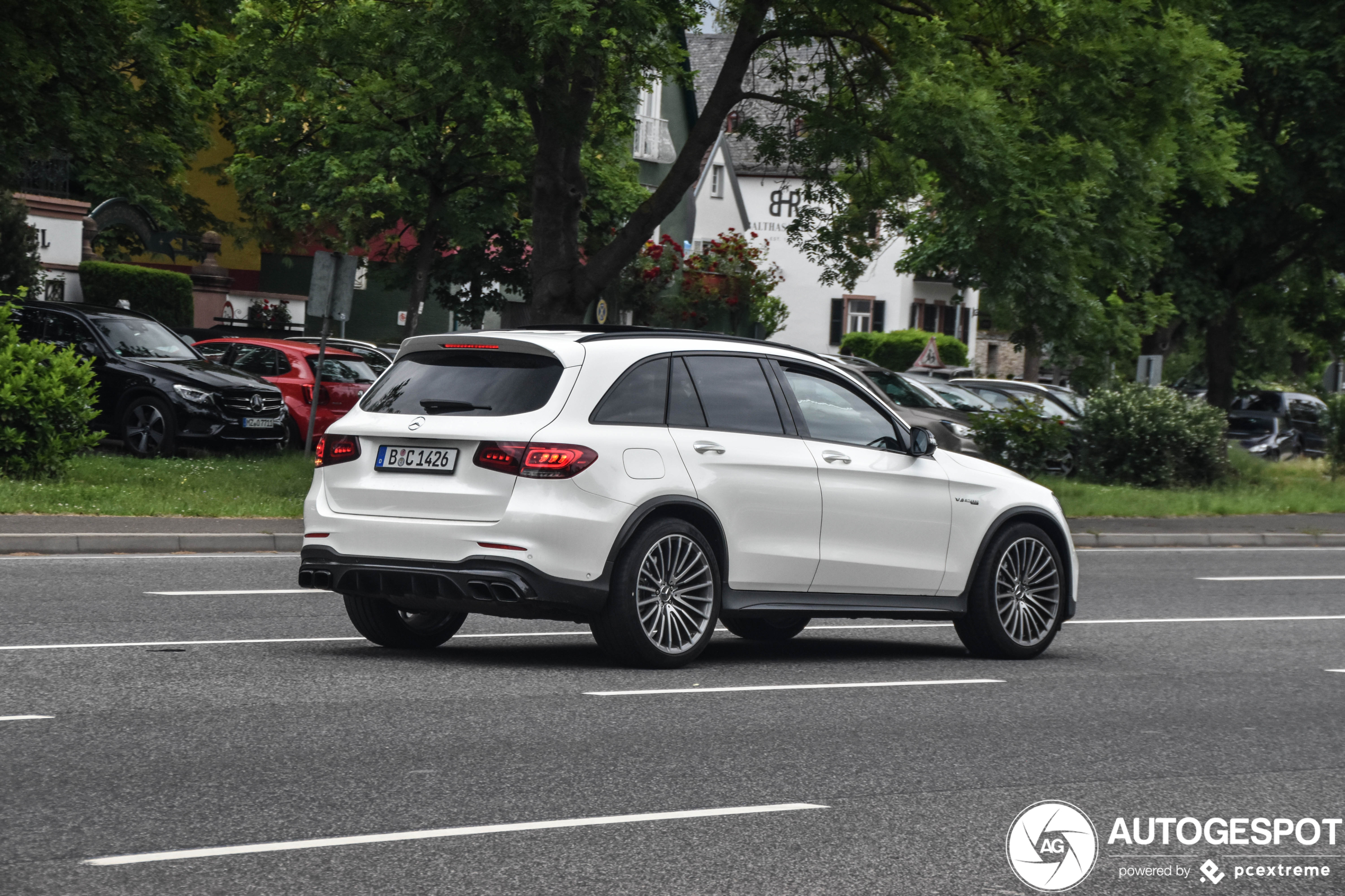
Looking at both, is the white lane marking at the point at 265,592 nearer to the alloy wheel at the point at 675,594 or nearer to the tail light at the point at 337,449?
the tail light at the point at 337,449

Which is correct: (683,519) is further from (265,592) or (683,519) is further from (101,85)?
(101,85)

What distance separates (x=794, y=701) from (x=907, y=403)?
17.9 meters

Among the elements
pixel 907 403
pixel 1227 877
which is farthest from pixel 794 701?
pixel 907 403

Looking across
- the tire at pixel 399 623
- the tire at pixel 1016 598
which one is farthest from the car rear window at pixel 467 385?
the tire at pixel 1016 598

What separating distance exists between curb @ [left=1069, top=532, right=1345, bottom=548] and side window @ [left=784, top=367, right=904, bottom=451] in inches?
460

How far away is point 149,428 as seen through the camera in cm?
2233

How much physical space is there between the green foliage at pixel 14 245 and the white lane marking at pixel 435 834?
30183 mm

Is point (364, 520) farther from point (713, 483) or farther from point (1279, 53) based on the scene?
point (1279, 53)

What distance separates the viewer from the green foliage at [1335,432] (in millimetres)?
32031

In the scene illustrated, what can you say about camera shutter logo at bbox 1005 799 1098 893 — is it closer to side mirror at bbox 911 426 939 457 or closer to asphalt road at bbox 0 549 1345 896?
asphalt road at bbox 0 549 1345 896

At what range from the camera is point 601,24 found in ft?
61.4

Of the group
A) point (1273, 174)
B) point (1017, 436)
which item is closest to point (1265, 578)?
point (1017, 436)

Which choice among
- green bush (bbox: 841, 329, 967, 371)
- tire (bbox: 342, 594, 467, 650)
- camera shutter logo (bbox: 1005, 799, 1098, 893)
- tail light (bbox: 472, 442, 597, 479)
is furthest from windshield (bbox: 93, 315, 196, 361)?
green bush (bbox: 841, 329, 967, 371)

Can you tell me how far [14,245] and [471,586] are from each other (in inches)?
1118
